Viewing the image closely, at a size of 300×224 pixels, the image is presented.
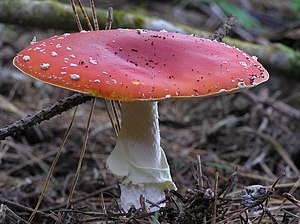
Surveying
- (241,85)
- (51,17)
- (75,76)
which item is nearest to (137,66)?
(75,76)

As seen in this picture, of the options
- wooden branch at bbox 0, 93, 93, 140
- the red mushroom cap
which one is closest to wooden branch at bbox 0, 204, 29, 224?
wooden branch at bbox 0, 93, 93, 140

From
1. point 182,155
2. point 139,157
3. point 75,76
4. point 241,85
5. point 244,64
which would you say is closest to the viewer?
point 75,76

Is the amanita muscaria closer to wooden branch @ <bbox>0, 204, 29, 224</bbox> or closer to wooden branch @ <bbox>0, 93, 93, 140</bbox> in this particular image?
wooden branch @ <bbox>0, 93, 93, 140</bbox>

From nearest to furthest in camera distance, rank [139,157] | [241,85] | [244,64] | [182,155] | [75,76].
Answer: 1. [75,76]
2. [241,85]
3. [244,64]
4. [139,157]
5. [182,155]

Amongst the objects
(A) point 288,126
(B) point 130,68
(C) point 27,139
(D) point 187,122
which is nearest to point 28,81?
(C) point 27,139

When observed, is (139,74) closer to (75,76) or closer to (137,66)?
(137,66)

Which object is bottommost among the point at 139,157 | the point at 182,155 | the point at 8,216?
the point at 182,155

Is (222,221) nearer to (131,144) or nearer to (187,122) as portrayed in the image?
(131,144)
